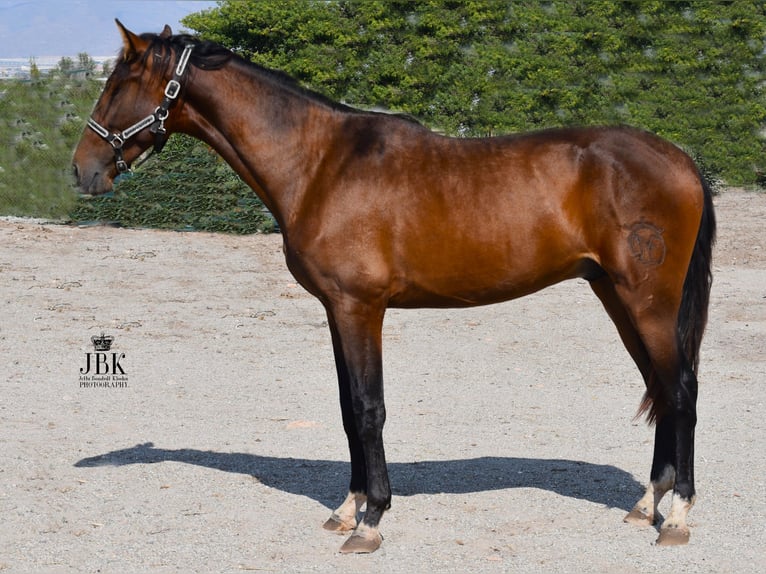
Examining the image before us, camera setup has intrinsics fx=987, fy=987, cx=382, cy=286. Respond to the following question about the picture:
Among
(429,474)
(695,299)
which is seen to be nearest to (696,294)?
(695,299)

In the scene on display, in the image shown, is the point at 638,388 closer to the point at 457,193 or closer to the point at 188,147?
the point at 457,193

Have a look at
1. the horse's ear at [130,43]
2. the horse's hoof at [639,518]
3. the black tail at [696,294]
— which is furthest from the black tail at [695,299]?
the horse's ear at [130,43]

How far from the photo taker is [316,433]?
6207mm

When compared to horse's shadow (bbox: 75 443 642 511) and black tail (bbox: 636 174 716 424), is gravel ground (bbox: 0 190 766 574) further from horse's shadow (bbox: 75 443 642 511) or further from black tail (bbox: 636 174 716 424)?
black tail (bbox: 636 174 716 424)

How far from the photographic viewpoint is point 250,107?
15.0ft

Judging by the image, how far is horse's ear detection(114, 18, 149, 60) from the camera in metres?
4.42

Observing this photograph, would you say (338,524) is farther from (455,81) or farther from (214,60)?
(455,81)

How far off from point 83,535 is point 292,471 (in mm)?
1330

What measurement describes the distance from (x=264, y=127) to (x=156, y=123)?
0.49 meters

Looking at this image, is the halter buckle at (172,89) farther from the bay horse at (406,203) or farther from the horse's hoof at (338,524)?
the horse's hoof at (338,524)

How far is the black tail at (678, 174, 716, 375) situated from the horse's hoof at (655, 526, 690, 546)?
76 cm

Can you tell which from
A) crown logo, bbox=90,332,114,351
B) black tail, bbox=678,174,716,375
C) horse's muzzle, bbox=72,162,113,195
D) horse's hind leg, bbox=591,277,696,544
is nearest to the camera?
horse's hind leg, bbox=591,277,696,544

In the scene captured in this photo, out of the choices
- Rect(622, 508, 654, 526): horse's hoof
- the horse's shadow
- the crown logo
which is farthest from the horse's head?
the crown logo

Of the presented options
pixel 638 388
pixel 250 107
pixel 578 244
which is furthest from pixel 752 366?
pixel 250 107
